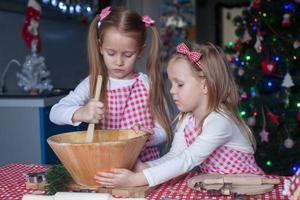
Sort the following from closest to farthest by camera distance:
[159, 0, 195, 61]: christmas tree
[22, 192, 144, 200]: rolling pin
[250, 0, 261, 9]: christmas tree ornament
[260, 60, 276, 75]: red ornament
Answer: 1. [22, 192, 144, 200]: rolling pin
2. [260, 60, 276, 75]: red ornament
3. [250, 0, 261, 9]: christmas tree ornament
4. [159, 0, 195, 61]: christmas tree

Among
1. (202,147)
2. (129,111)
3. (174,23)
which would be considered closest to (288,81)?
(129,111)

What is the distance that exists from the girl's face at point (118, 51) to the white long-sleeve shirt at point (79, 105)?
0.10 m

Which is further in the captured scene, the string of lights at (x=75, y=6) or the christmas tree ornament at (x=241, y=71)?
the string of lights at (x=75, y=6)

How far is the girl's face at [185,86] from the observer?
3.91 feet

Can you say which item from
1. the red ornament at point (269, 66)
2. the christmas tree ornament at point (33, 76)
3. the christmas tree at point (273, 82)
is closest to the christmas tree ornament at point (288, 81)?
the christmas tree at point (273, 82)

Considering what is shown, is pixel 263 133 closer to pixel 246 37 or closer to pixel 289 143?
pixel 289 143

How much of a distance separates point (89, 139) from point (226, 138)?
335mm

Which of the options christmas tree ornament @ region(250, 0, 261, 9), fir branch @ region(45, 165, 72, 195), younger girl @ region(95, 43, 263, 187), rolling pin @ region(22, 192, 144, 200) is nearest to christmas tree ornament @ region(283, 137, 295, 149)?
christmas tree ornament @ region(250, 0, 261, 9)

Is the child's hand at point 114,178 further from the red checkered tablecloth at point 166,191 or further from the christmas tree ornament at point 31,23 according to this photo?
the christmas tree ornament at point 31,23

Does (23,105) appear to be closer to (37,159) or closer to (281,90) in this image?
(37,159)

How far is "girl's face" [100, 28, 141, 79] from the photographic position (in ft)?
4.35

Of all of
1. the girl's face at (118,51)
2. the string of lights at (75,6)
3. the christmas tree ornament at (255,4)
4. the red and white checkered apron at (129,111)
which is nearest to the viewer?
the girl's face at (118,51)

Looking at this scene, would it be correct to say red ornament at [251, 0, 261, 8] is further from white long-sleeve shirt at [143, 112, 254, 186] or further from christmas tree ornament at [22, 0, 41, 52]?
white long-sleeve shirt at [143, 112, 254, 186]

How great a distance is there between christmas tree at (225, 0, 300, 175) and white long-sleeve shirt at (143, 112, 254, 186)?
1.77 m
